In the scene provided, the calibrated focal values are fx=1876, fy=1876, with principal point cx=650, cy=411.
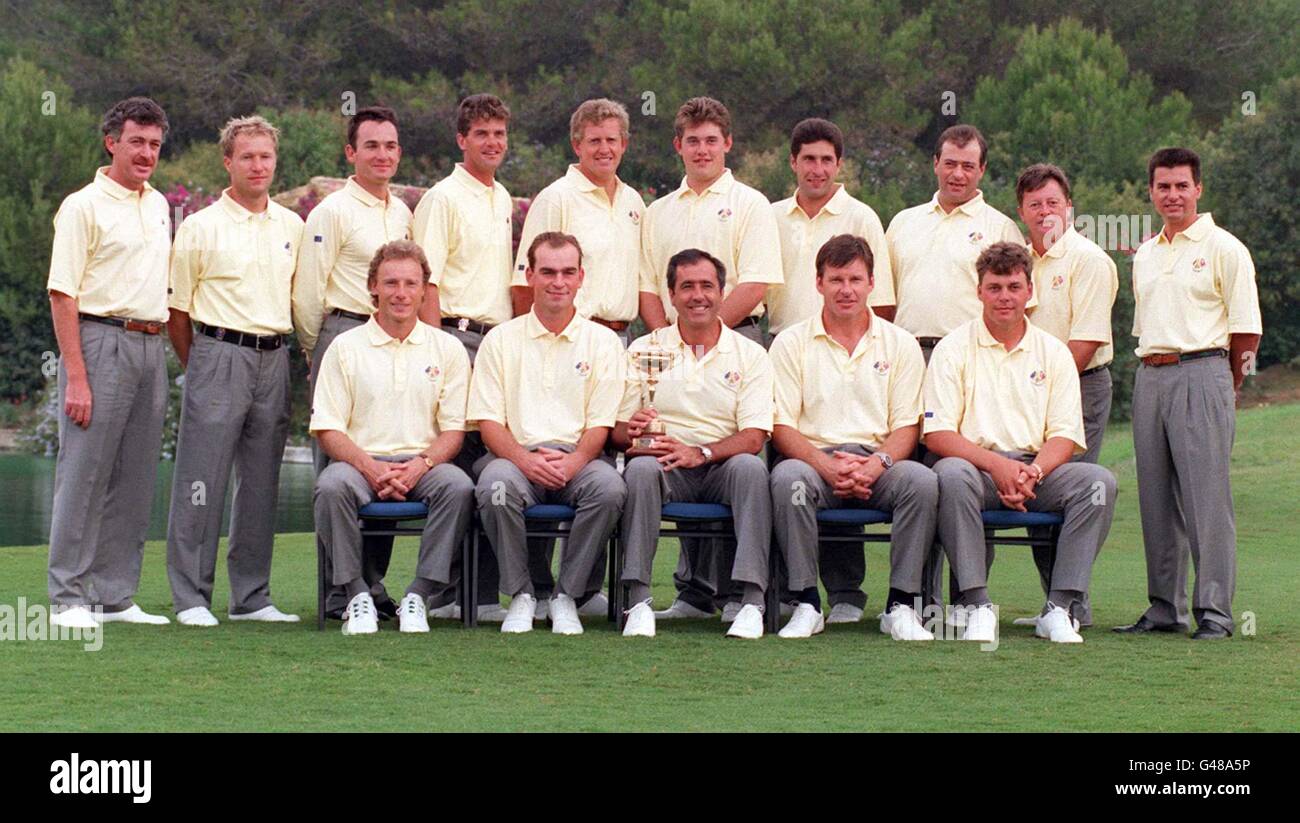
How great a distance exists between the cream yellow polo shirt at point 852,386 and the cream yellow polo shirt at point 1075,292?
769mm

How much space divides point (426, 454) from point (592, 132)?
156 cm

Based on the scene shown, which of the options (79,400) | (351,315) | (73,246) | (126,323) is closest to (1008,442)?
(351,315)

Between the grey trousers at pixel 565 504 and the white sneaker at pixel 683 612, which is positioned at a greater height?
the grey trousers at pixel 565 504

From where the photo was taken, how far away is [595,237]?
7.87 m

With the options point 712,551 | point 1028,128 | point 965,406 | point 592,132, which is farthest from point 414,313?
point 1028,128

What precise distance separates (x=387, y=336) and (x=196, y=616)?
1.35m

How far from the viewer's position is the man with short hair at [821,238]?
7.93m

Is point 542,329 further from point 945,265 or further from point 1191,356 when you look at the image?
point 1191,356

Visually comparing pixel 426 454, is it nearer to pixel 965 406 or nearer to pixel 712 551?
pixel 712 551

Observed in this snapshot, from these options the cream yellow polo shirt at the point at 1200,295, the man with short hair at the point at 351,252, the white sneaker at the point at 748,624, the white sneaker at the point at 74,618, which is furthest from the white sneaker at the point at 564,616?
the cream yellow polo shirt at the point at 1200,295

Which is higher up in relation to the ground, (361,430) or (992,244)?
(992,244)

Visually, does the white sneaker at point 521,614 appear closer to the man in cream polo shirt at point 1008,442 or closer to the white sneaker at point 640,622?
the white sneaker at point 640,622

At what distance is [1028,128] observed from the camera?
96.7 feet

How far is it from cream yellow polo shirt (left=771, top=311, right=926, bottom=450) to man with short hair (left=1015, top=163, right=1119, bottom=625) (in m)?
0.78
